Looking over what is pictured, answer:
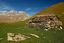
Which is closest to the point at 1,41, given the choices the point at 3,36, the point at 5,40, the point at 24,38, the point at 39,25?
the point at 5,40

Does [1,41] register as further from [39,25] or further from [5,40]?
[39,25]

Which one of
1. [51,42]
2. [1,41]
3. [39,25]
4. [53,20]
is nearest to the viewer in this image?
[1,41]

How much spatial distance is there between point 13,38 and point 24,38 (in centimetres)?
107

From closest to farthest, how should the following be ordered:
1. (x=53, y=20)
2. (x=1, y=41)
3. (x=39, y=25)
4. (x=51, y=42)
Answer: (x=1, y=41)
(x=51, y=42)
(x=39, y=25)
(x=53, y=20)

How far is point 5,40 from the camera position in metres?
15.3

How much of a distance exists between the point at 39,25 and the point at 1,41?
934 inches

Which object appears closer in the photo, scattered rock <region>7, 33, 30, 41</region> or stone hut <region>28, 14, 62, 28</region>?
scattered rock <region>7, 33, 30, 41</region>

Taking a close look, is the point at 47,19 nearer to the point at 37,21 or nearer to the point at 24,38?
the point at 37,21

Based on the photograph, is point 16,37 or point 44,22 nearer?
point 16,37

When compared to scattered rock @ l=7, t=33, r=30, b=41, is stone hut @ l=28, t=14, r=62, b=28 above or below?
above

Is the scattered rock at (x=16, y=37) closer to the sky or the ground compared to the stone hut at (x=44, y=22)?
closer to the ground

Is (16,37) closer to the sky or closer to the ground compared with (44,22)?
closer to the ground

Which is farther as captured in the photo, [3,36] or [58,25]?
[58,25]

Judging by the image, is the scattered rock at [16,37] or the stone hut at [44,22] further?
the stone hut at [44,22]
